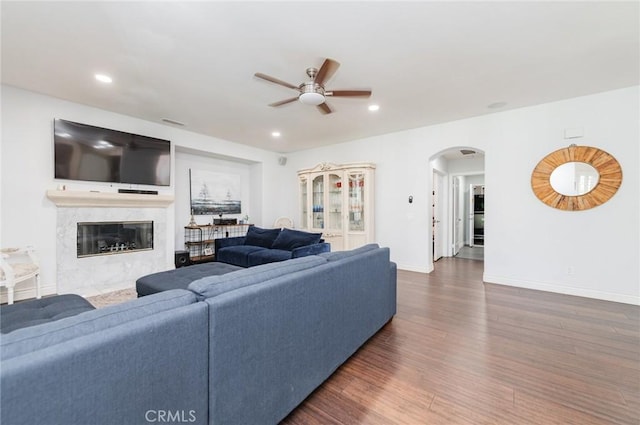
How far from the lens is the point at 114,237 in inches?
161

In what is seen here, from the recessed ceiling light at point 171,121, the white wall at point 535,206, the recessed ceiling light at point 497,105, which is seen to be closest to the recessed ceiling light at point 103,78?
the recessed ceiling light at point 171,121

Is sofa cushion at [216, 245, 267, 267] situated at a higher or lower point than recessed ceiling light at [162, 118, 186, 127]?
lower

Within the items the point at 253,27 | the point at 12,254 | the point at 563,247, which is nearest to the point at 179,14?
the point at 253,27

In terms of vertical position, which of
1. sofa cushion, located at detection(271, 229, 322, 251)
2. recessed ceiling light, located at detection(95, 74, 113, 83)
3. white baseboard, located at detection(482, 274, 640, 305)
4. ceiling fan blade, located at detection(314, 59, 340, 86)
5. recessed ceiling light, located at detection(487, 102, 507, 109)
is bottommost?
white baseboard, located at detection(482, 274, 640, 305)

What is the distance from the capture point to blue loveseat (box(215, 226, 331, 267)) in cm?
406

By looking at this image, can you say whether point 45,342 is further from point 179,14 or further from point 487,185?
point 487,185

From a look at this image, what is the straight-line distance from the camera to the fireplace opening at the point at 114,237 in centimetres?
380

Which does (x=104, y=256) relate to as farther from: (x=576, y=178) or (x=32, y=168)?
(x=576, y=178)

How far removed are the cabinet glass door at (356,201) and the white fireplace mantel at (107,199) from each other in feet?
10.6

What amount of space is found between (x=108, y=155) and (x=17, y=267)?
1.74 m

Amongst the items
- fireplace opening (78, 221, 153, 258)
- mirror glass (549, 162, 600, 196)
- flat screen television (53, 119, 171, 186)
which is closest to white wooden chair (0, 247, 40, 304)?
fireplace opening (78, 221, 153, 258)

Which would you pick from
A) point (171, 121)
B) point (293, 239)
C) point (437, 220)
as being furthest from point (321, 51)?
point (437, 220)

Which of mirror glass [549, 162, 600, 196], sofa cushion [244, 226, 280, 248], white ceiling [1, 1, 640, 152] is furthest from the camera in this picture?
sofa cushion [244, 226, 280, 248]

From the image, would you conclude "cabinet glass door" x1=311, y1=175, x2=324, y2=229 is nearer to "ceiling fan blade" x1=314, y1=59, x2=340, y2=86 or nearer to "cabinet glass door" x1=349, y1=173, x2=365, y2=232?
"cabinet glass door" x1=349, y1=173, x2=365, y2=232
